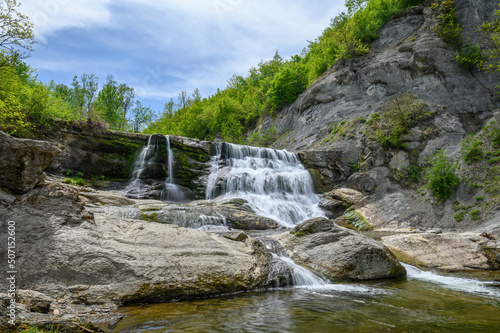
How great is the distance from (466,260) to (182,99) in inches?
2519

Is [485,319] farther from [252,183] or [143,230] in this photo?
[252,183]

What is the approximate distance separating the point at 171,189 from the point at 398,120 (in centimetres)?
1838

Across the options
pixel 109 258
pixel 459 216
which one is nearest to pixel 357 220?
pixel 459 216

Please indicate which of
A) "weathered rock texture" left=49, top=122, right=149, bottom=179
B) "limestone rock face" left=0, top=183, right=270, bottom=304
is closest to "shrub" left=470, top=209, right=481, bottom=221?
"limestone rock face" left=0, top=183, right=270, bottom=304

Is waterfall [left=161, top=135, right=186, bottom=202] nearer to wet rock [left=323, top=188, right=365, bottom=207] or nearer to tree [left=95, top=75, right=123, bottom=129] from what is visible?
wet rock [left=323, top=188, right=365, bottom=207]

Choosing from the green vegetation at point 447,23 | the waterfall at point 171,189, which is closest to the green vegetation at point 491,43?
the green vegetation at point 447,23

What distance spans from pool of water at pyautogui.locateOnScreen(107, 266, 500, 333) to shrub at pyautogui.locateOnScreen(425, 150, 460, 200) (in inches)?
440

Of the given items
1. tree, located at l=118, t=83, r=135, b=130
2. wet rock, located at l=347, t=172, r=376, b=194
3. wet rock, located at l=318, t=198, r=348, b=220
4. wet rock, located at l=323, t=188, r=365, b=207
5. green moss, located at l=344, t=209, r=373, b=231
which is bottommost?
green moss, located at l=344, t=209, r=373, b=231

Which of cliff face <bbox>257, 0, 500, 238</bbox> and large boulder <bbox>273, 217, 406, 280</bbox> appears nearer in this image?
→ large boulder <bbox>273, 217, 406, 280</bbox>

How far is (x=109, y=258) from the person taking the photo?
5.39 metres

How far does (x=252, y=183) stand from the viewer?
20312 mm

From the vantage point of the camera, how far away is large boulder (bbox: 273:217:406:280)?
731cm

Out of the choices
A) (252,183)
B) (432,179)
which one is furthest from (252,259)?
(432,179)

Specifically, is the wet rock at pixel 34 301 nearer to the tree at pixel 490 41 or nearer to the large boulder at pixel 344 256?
the large boulder at pixel 344 256
